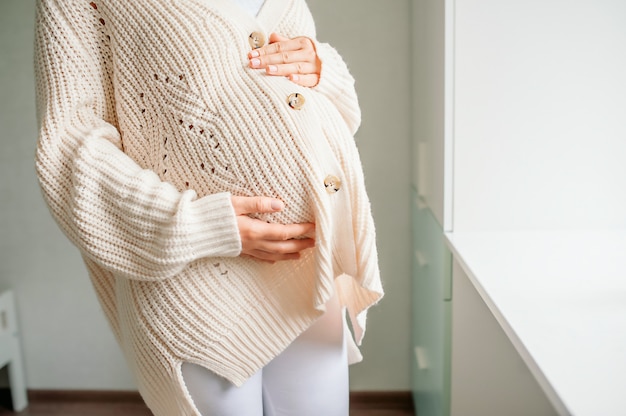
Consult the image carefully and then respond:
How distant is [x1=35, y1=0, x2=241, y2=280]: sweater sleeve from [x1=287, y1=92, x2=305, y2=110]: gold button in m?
0.15

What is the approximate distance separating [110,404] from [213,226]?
1.48 meters

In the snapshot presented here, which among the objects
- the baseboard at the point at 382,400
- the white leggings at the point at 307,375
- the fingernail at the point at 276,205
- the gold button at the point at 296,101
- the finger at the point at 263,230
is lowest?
the baseboard at the point at 382,400

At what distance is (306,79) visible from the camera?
2.76 ft

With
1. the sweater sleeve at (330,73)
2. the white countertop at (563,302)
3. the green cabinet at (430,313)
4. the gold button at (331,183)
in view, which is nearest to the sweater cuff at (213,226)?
the gold button at (331,183)

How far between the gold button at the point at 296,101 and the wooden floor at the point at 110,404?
1370 mm

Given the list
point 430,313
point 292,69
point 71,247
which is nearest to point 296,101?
point 292,69

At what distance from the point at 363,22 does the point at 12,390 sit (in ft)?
5.42

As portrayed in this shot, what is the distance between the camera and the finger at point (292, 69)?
31.1 inches

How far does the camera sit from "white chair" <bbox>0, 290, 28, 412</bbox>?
1.80 metres

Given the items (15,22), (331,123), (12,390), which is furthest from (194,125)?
(12,390)

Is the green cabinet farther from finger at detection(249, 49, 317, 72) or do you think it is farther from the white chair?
the white chair

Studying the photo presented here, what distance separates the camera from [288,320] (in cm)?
81

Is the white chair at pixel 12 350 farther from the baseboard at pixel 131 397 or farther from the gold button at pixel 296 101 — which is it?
the gold button at pixel 296 101

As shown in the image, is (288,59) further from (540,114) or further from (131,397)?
(131,397)
